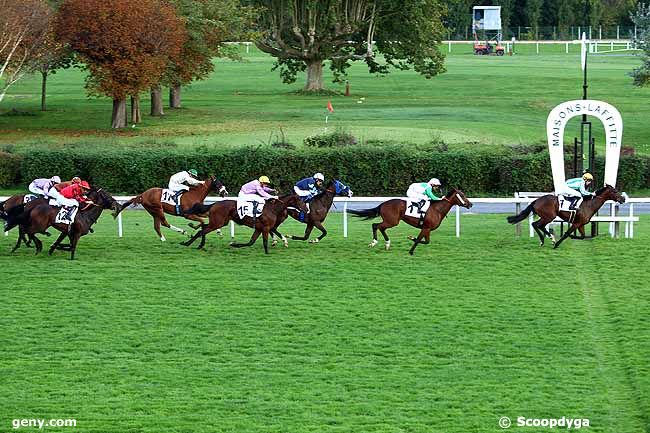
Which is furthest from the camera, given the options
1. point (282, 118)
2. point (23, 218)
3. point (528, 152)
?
point (282, 118)

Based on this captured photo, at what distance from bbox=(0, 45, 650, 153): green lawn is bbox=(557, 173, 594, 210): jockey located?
10423mm

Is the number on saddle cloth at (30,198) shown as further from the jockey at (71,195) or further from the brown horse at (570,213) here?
the brown horse at (570,213)

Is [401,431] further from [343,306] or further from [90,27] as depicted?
[90,27]

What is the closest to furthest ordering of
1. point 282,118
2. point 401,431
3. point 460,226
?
point 401,431
point 460,226
point 282,118

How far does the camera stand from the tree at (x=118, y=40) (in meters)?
37.2

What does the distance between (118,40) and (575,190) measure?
2101cm

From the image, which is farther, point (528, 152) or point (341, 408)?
point (528, 152)

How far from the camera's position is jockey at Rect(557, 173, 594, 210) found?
19.5 meters

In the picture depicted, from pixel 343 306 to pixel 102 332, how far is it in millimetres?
3149

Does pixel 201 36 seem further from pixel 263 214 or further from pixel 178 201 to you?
pixel 263 214

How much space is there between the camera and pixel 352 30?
51406 millimetres

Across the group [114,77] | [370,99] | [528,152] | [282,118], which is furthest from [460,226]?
[370,99]

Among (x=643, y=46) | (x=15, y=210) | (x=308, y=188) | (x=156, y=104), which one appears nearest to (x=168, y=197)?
(x=308, y=188)

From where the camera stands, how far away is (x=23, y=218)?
748 inches
